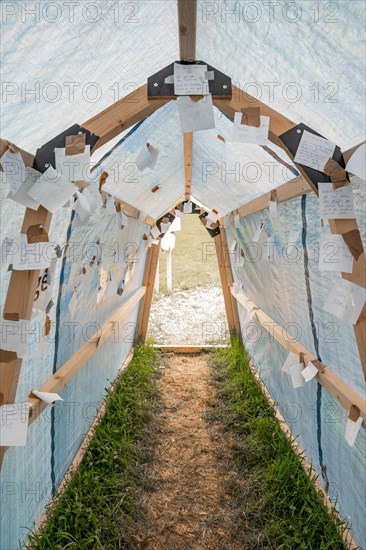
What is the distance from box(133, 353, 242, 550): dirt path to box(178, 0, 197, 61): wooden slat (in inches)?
93.6

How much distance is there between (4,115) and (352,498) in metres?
2.05

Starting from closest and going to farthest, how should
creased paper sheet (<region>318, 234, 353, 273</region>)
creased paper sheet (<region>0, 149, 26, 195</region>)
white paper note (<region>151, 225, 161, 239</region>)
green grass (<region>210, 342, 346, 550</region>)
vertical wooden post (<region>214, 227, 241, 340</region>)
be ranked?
creased paper sheet (<region>0, 149, 26, 195</region>)
creased paper sheet (<region>318, 234, 353, 273</region>)
green grass (<region>210, 342, 346, 550</region>)
white paper note (<region>151, 225, 161, 239</region>)
vertical wooden post (<region>214, 227, 241, 340</region>)

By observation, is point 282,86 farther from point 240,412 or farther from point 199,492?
point 240,412

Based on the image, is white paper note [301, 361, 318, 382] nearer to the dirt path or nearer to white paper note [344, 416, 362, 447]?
white paper note [344, 416, 362, 447]

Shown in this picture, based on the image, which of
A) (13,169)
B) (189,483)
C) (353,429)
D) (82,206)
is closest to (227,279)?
(189,483)

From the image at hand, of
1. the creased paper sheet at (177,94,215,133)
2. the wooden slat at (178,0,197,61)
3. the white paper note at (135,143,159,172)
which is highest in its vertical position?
the wooden slat at (178,0,197,61)

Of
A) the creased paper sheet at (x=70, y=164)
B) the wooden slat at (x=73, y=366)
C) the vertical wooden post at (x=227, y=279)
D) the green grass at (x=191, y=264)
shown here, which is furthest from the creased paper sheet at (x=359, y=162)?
the green grass at (x=191, y=264)

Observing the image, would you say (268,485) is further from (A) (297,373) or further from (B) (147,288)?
(B) (147,288)

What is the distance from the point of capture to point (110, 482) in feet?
9.41

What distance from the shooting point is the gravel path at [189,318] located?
246 inches

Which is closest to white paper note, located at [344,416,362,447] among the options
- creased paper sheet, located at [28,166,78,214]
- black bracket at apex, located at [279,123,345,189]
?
black bracket at apex, located at [279,123,345,189]

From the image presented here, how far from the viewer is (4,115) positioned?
1227 mm

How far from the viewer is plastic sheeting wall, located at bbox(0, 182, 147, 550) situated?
1798mm

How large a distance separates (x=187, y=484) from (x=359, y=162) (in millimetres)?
2548
